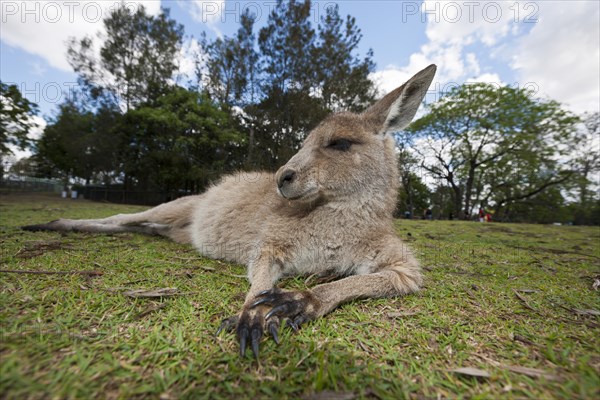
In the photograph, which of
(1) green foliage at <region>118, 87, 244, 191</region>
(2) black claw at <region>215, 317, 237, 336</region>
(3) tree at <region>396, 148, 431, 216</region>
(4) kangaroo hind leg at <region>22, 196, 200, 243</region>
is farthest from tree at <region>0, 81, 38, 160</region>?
(3) tree at <region>396, 148, 431, 216</region>

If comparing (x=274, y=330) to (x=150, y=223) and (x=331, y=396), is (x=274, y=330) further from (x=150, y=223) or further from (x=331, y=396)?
(x=150, y=223)

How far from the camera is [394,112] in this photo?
251cm

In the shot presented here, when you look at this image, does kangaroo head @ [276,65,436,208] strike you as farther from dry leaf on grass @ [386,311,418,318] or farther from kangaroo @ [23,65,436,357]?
dry leaf on grass @ [386,311,418,318]

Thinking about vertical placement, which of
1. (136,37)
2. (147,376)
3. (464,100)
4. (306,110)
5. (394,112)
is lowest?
(147,376)

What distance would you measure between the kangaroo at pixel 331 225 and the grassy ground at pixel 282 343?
0.13 m

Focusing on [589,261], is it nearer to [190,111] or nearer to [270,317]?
[270,317]

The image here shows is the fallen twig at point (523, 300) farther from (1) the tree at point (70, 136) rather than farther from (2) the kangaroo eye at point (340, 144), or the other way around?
(1) the tree at point (70, 136)

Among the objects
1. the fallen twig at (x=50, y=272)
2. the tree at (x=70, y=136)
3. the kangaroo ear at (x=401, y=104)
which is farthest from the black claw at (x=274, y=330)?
the tree at (x=70, y=136)

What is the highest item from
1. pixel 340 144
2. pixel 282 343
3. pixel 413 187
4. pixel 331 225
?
pixel 413 187

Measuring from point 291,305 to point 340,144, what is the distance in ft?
4.80

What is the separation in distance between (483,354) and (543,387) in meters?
0.22

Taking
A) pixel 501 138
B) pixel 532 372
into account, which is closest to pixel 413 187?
pixel 501 138

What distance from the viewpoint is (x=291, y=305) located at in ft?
4.54

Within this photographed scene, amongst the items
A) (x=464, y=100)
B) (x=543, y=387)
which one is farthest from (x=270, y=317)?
(x=464, y=100)
